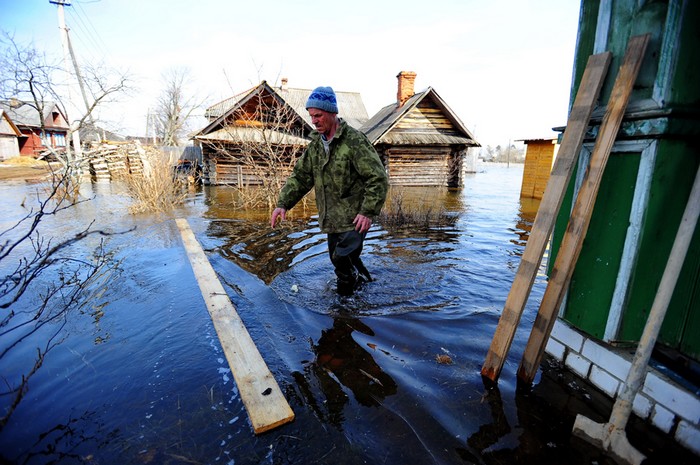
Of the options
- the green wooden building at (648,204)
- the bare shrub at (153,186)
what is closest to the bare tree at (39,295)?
the green wooden building at (648,204)

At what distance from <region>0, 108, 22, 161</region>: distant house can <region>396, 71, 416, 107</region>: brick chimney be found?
37907mm

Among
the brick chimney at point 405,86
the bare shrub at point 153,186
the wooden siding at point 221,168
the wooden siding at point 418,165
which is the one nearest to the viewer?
the bare shrub at point 153,186

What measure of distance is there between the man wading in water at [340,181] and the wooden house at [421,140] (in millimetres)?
14110

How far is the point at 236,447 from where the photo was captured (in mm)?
1826

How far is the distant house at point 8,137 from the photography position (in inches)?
1315

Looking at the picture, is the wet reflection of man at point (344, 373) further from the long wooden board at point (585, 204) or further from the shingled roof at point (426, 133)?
the shingled roof at point (426, 133)

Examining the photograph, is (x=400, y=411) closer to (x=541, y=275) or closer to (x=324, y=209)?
(x=324, y=209)

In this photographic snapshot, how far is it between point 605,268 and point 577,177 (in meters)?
0.60

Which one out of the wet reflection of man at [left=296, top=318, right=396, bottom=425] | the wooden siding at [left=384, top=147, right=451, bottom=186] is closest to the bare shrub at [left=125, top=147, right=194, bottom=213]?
the wet reflection of man at [left=296, top=318, right=396, bottom=425]

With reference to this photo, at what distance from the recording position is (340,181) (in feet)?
11.4

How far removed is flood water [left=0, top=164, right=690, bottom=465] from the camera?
71.8 inches

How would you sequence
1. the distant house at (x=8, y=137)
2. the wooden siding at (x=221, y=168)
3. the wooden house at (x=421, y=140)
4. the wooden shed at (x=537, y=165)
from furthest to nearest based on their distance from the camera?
the distant house at (x=8, y=137), the wooden house at (x=421, y=140), the wooden siding at (x=221, y=168), the wooden shed at (x=537, y=165)

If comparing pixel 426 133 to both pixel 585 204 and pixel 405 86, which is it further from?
pixel 585 204

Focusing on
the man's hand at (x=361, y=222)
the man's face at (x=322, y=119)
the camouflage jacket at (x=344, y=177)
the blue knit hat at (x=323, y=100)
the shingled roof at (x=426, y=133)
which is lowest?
the man's hand at (x=361, y=222)
